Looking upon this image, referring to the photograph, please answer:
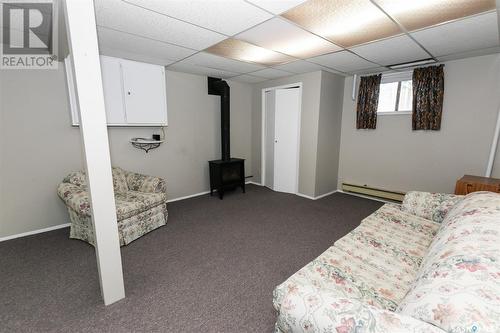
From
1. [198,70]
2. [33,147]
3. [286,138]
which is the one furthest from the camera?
[286,138]

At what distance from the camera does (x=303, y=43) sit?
2545mm

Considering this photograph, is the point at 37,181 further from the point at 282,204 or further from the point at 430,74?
the point at 430,74

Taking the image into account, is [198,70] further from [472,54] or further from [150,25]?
[472,54]

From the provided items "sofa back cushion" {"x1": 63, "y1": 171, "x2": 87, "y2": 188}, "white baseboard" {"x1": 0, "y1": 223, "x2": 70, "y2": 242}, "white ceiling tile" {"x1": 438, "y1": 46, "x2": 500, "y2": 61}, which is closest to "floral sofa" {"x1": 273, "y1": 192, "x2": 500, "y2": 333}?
"white ceiling tile" {"x1": 438, "y1": 46, "x2": 500, "y2": 61}

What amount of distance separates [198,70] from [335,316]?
3827mm

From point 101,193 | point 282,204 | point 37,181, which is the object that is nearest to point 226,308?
point 101,193

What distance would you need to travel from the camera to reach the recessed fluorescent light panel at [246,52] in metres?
2.55

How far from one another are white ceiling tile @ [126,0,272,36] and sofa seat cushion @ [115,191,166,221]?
195 centimetres

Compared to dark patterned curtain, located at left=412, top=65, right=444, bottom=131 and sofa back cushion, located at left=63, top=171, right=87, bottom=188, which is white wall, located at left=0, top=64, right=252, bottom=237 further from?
dark patterned curtain, located at left=412, top=65, right=444, bottom=131

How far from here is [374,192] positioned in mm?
4004

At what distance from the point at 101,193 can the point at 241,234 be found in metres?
1.72

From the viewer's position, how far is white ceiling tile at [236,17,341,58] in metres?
2.11

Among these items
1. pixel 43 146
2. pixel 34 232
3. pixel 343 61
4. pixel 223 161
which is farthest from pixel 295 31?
pixel 34 232
